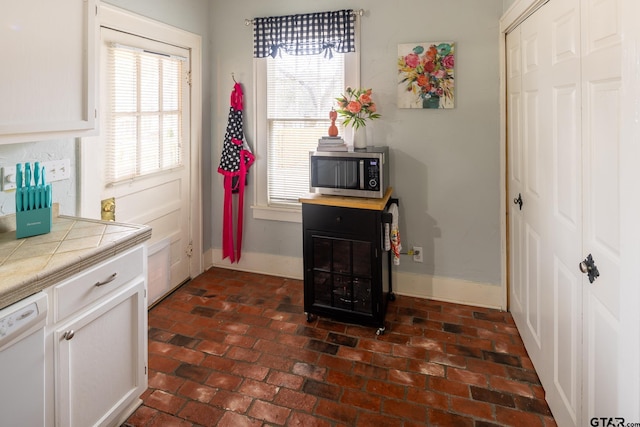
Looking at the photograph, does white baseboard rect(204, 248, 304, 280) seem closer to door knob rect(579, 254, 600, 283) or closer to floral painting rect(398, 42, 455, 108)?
floral painting rect(398, 42, 455, 108)

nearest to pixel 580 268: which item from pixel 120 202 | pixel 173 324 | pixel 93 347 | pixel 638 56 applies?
pixel 638 56

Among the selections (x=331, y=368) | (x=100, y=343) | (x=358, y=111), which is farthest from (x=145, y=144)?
(x=331, y=368)

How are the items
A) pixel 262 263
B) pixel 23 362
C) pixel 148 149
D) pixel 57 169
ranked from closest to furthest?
pixel 23 362 → pixel 57 169 → pixel 148 149 → pixel 262 263

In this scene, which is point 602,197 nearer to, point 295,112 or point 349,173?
point 349,173

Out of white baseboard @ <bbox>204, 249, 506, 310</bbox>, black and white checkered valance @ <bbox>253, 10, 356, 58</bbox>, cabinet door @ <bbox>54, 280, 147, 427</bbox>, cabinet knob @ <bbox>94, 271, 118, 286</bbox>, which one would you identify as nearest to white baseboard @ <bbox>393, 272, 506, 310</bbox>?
white baseboard @ <bbox>204, 249, 506, 310</bbox>

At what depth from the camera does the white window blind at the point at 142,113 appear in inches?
100

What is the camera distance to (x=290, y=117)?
10.8 ft

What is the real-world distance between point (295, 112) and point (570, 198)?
2210mm

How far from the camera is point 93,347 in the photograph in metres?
1.57

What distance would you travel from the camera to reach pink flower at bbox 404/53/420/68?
2908 mm

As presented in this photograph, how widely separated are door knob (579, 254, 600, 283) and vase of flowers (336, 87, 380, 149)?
1.72 metres

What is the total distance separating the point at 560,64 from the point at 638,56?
71cm

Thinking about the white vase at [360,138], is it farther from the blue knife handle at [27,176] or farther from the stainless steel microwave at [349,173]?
the blue knife handle at [27,176]

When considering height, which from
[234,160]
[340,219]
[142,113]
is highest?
[142,113]
